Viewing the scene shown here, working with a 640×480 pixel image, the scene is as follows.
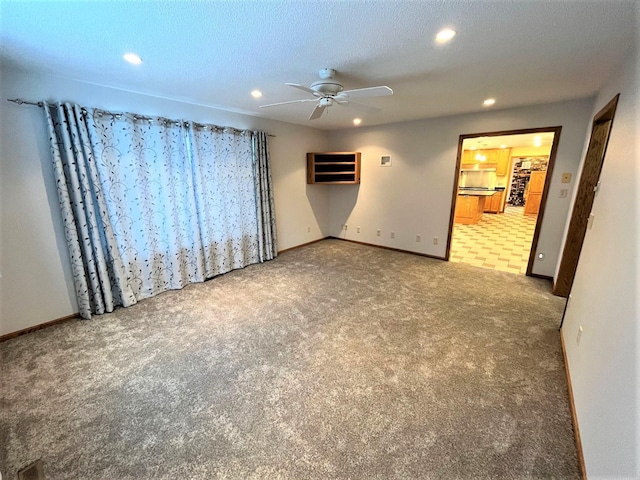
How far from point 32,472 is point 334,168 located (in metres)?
4.86

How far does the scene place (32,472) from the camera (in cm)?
129

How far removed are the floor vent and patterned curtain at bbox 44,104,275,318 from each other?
5.52 ft

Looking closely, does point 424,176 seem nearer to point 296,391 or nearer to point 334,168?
point 334,168

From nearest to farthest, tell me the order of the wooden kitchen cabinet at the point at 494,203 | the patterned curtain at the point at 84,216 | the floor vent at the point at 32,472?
the floor vent at the point at 32,472, the patterned curtain at the point at 84,216, the wooden kitchen cabinet at the point at 494,203

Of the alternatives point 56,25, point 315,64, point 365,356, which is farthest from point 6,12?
point 365,356

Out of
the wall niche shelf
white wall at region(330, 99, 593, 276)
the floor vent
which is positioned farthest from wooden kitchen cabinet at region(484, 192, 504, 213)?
the floor vent

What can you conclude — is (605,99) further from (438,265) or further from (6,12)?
(6,12)

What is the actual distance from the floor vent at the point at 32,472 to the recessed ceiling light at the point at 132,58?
2582 millimetres

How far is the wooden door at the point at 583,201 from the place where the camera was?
2.58m

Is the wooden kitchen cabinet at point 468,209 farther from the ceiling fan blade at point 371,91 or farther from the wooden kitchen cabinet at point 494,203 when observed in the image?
the ceiling fan blade at point 371,91

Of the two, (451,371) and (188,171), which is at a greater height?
(188,171)

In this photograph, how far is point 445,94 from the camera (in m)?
2.86

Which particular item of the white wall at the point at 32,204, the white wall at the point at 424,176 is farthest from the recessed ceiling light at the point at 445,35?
the white wall at the point at 32,204

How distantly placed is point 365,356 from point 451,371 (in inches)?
25.2
